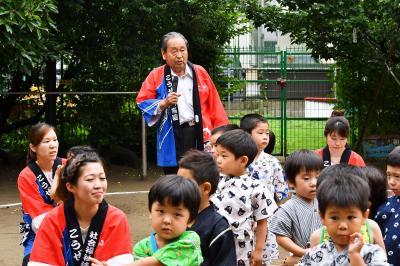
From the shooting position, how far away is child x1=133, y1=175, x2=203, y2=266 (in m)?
3.88

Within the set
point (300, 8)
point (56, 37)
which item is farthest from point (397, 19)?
point (56, 37)

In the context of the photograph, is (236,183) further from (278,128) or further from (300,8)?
(278,128)

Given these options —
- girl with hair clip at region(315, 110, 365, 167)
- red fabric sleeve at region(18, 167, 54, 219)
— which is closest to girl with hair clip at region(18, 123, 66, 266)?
red fabric sleeve at region(18, 167, 54, 219)

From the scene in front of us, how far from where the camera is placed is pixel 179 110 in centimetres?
708

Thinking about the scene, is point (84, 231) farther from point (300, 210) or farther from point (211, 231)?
point (300, 210)

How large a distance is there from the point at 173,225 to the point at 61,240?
0.72 meters

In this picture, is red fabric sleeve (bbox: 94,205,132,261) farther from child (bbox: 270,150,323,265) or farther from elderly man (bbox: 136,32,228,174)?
elderly man (bbox: 136,32,228,174)

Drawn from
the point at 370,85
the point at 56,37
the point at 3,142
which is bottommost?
the point at 3,142

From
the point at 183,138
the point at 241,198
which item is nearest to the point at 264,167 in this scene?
the point at 183,138

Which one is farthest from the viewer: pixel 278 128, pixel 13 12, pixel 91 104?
pixel 278 128

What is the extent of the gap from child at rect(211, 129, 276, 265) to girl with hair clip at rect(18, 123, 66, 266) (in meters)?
1.36

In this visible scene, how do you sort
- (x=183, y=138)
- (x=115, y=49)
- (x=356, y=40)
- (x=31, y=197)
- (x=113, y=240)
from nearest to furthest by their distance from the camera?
1. (x=113, y=240)
2. (x=31, y=197)
3. (x=183, y=138)
4. (x=356, y=40)
5. (x=115, y=49)

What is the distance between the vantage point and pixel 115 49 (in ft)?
40.8

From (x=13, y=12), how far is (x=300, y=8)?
444 cm
